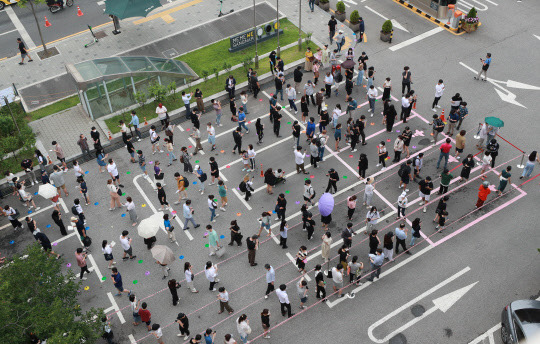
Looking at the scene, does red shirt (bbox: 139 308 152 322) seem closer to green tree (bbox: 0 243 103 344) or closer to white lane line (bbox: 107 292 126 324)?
white lane line (bbox: 107 292 126 324)

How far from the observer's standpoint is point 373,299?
18.0 meters

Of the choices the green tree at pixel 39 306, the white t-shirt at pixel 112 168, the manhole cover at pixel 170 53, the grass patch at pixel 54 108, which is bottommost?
the grass patch at pixel 54 108

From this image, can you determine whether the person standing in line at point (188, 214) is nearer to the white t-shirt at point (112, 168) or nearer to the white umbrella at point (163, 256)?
the white umbrella at point (163, 256)

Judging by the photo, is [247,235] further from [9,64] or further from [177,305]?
[9,64]

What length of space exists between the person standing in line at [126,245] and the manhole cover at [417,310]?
988 centimetres

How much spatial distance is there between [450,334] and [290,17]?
22.0 m

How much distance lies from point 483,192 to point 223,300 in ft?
33.6

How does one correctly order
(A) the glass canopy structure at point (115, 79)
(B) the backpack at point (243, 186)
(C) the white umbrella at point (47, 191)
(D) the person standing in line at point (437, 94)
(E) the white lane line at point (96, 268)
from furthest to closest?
(A) the glass canopy structure at point (115, 79) < (D) the person standing in line at point (437, 94) < (B) the backpack at point (243, 186) < (C) the white umbrella at point (47, 191) < (E) the white lane line at point (96, 268)

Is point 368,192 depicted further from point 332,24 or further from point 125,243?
point 332,24

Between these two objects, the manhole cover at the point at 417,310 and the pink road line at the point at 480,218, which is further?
the pink road line at the point at 480,218

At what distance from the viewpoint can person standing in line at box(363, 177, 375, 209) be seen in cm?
2025

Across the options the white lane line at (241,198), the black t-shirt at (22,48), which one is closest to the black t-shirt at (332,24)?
the white lane line at (241,198)

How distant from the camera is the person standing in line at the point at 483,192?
1988 cm

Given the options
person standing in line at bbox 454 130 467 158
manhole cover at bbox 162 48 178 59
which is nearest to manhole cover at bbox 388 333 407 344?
person standing in line at bbox 454 130 467 158
